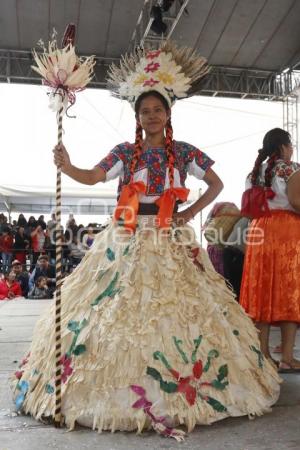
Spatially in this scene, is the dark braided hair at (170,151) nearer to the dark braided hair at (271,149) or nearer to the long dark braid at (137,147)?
the long dark braid at (137,147)

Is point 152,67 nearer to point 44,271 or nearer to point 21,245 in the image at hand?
point 44,271

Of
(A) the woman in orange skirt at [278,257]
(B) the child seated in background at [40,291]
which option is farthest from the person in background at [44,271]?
(A) the woman in orange skirt at [278,257]

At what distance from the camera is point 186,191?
8.86 ft

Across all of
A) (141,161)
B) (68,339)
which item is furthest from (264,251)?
(68,339)

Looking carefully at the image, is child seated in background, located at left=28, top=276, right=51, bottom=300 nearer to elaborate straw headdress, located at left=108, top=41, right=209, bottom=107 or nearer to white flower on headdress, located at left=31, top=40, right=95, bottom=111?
elaborate straw headdress, located at left=108, top=41, right=209, bottom=107

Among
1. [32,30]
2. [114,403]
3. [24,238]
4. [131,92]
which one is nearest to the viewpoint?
[114,403]

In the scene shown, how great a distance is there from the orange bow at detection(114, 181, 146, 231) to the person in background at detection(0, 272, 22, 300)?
22.2 feet

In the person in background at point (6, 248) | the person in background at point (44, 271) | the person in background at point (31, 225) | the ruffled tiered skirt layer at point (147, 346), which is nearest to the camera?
the ruffled tiered skirt layer at point (147, 346)

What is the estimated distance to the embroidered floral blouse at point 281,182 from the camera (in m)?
3.28

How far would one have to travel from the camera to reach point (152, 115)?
8.95 feet

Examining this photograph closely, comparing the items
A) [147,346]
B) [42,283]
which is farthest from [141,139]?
[42,283]

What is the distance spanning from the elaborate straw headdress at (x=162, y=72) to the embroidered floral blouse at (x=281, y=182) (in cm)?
83

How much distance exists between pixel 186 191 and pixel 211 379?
0.96 meters

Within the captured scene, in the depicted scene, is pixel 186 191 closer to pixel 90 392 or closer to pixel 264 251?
pixel 264 251
